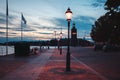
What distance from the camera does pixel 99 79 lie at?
1633 cm

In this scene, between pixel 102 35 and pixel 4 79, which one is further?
pixel 102 35

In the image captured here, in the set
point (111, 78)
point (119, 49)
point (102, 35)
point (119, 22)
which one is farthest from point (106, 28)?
point (111, 78)

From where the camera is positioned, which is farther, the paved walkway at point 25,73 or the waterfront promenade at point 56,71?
the waterfront promenade at point 56,71

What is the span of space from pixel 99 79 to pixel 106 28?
6505 cm

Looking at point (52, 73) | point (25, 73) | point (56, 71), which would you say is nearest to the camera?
point (25, 73)

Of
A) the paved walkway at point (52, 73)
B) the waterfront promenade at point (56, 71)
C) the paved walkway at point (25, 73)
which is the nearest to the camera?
the paved walkway at point (25, 73)

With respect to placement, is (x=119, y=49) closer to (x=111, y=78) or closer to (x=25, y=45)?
(x=25, y=45)

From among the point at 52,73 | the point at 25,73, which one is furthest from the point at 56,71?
the point at 25,73

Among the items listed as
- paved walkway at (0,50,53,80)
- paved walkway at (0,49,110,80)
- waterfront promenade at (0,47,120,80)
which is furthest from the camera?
waterfront promenade at (0,47,120,80)

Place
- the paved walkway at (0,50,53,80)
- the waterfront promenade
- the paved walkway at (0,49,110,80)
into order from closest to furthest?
1. the paved walkway at (0,50,53,80)
2. the paved walkway at (0,49,110,80)
3. the waterfront promenade

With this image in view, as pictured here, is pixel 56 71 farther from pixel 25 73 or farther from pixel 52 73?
pixel 25 73

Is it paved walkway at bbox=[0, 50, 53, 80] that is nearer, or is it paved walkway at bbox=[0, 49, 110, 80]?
paved walkway at bbox=[0, 50, 53, 80]

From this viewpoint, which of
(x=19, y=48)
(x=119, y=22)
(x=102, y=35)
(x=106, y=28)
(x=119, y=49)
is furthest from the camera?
(x=102, y=35)

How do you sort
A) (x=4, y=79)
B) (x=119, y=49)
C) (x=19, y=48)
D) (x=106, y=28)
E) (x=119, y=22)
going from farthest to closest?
(x=106, y=28) → (x=119, y=49) → (x=19, y=48) → (x=119, y=22) → (x=4, y=79)
